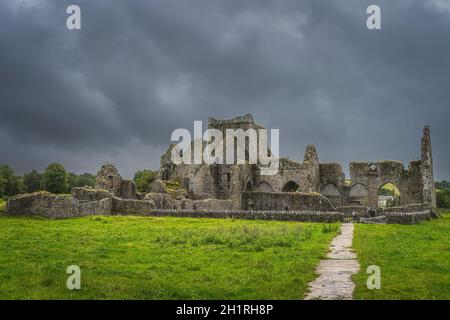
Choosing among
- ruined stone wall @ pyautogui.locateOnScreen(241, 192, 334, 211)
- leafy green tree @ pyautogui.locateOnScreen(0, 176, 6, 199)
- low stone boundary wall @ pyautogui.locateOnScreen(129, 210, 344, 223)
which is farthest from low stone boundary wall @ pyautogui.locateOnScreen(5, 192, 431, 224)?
leafy green tree @ pyautogui.locateOnScreen(0, 176, 6, 199)

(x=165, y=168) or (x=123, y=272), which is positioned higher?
(x=165, y=168)

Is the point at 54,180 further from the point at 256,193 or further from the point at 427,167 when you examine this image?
the point at 427,167

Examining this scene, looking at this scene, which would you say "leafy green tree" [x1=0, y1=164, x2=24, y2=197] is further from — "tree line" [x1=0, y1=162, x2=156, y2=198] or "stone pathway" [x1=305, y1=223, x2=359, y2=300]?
"stone pathway" [x1=305, y1=223, x2=359, y2=300]

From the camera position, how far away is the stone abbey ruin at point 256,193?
37.7 meters

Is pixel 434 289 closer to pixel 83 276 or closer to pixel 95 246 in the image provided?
pixel 83 276

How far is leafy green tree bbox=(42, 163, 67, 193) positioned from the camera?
93.2 m

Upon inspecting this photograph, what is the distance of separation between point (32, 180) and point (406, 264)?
120263 mm

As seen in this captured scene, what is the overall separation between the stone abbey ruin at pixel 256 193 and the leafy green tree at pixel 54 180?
31808 millimetres

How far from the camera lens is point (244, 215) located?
39.8m

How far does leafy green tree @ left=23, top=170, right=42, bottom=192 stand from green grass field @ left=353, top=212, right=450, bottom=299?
109 metres

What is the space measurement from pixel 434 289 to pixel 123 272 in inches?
310

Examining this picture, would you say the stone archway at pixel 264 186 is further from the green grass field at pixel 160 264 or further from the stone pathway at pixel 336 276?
the stone pathway at pixel 336 276
